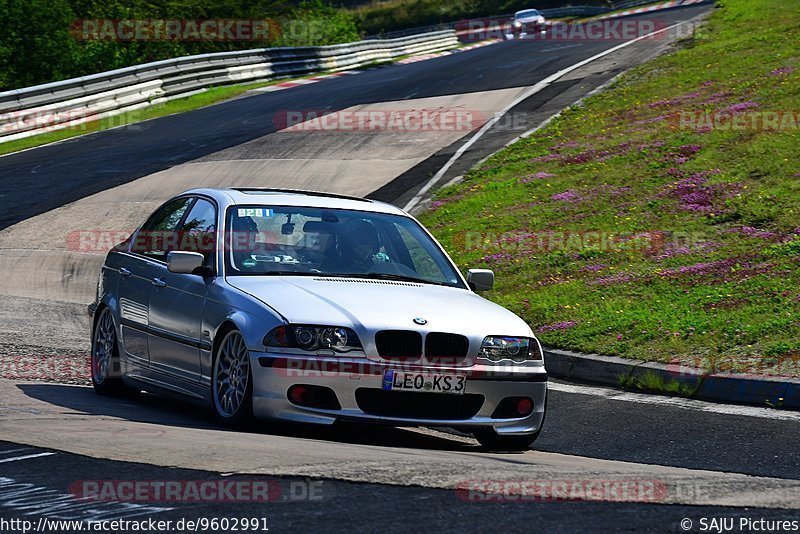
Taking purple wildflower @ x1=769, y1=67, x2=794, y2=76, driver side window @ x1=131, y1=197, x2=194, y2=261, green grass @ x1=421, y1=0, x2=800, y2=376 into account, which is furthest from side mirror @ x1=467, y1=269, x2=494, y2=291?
purple wildflower @ x1=769, y1=67, x2=794, y2=76

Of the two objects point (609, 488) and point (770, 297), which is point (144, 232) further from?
point (770, 297)

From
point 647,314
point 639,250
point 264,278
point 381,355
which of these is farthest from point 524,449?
point 639,250

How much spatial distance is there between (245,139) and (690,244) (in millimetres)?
14383

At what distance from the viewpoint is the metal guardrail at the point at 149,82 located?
29.1m

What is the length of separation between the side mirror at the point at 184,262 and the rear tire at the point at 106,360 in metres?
1.46

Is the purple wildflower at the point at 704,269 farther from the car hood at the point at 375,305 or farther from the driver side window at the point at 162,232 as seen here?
the driver side window at the point at 162,232

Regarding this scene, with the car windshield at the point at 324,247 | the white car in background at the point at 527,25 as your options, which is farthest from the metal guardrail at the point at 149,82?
the car windshield at the point at 324,247

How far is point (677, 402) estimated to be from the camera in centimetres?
992

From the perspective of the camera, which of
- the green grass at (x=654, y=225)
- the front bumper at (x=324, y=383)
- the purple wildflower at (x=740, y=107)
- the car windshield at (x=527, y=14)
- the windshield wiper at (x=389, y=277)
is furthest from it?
the car windshield at (x=527, y=14)

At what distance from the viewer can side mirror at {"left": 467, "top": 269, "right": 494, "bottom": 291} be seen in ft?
28.9

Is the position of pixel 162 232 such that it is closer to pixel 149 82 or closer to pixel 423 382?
pixel 423 382

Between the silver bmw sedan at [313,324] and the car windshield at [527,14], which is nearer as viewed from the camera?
the silver bmw sedan at [313,324]

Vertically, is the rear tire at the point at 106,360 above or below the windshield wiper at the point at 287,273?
below

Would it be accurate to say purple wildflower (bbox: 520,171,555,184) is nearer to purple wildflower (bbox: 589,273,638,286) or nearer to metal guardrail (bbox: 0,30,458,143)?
purple wildflower (bbox: 589,273,638,286)
